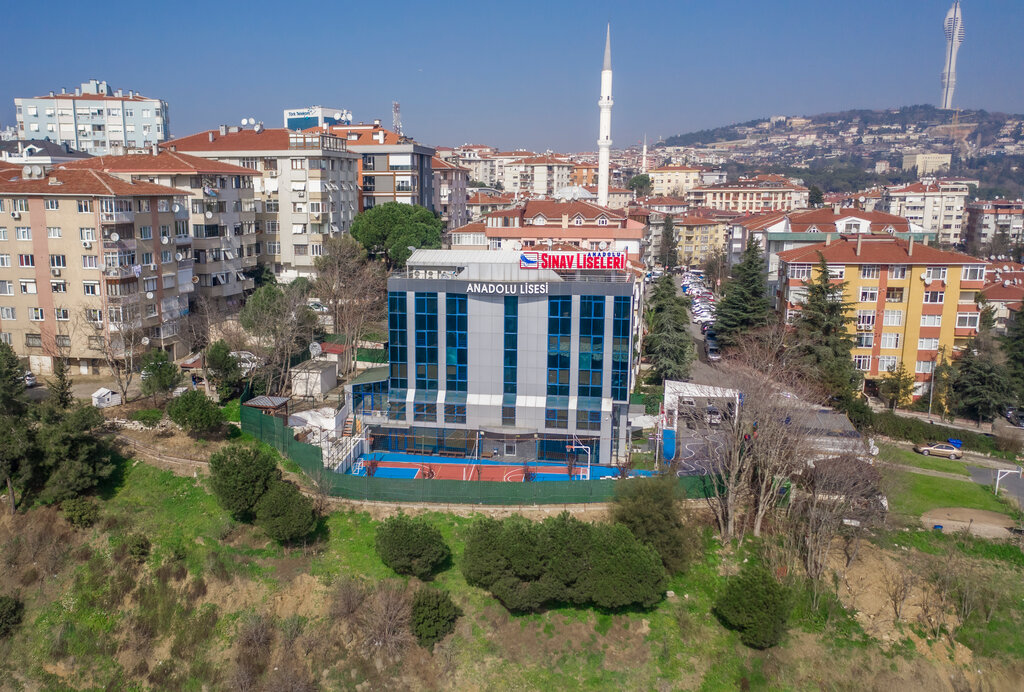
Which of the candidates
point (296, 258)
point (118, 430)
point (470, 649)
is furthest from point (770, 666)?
point (296, 258)

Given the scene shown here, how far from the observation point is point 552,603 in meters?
23.1

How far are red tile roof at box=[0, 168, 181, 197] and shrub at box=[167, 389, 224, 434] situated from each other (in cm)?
1157

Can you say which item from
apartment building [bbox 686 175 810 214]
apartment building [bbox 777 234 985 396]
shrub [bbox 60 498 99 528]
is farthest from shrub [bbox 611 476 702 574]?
apartment building [bbox 686 175 810 214]

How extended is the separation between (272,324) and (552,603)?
18502 millimetres

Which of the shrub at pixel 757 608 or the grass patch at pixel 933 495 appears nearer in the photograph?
the shrub at pixel 757 608

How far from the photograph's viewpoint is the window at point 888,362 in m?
40.6

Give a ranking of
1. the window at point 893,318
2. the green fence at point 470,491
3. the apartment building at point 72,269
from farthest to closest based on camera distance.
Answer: the window at point 893,318
the apartment building at point 72,269
the green fence at point 470,491

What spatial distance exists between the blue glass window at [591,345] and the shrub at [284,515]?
34.1 feet

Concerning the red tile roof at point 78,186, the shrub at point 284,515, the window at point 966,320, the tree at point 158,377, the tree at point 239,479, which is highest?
the red tile roof at point 78,186

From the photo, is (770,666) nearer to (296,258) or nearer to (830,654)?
(830,654)

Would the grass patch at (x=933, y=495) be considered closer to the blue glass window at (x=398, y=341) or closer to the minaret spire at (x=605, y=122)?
the blue glass window at (x=398, y=341)

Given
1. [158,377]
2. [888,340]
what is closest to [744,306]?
[888,340]

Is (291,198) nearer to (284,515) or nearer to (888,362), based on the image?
(284,515)

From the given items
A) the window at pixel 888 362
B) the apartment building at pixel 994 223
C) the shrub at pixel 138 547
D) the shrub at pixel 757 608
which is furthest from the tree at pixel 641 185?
the shrub at pixel 138 547
